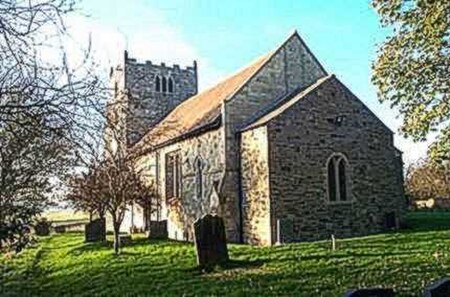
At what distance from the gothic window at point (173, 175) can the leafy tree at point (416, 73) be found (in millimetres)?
12816

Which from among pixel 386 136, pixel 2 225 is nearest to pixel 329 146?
pixel 386 136

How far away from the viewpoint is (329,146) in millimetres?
22609

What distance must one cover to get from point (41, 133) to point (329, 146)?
17460mm

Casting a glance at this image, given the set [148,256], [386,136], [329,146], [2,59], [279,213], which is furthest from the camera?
[386,136]

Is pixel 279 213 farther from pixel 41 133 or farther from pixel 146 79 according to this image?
pixel 146 79

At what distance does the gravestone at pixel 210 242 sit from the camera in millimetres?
15000

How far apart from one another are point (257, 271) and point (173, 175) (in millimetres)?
17303

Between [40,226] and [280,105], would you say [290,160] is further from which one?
[40,226]

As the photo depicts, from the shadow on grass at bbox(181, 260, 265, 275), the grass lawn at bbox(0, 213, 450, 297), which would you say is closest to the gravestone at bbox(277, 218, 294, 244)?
the grass lawn at bbox(0, 213, 450, 297)

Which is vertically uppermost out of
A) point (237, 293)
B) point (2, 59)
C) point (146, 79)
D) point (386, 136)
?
point (146, 79)

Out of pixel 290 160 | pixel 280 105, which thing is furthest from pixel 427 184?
pixel 290 160

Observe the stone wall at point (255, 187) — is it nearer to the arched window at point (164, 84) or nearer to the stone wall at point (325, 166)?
the stone wall at point (325, 166)

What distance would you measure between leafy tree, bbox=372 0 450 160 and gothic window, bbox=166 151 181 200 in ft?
42.0

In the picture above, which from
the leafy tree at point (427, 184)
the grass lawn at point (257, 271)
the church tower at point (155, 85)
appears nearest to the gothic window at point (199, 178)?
the grass lawn at point (257, 271)
